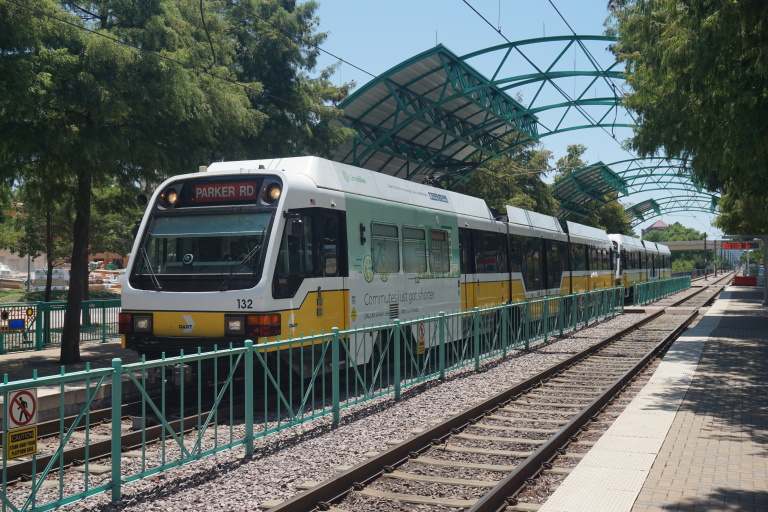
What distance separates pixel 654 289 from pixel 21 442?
3709 cm

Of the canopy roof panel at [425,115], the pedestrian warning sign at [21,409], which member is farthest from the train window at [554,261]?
the pedestrian warning sign at [21,409]

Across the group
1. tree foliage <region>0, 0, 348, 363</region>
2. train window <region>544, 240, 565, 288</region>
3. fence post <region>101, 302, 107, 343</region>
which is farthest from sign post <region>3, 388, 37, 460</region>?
train window <region>544, 240, 565, 288</region>

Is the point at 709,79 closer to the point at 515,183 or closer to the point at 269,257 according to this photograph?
the point at 269,257

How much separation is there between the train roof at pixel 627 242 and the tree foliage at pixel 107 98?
24.4 metres

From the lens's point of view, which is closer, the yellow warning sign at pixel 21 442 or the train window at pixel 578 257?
the yellow warning sign at pixel 21 442

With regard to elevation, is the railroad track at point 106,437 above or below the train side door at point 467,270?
below

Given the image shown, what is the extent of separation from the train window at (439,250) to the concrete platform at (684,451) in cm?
463

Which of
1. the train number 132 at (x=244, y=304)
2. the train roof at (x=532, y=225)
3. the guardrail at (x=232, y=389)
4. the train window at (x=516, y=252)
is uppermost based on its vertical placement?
the train roof at (x=532, y=225)

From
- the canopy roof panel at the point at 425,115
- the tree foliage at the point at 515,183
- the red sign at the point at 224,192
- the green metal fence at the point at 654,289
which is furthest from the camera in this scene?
the tree foliage at the point at 515,183

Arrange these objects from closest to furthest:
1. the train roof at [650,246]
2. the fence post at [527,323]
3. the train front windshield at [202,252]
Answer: the train front windshield at [202,252] < the fence post at [527,323] < the train roof at [650,246]

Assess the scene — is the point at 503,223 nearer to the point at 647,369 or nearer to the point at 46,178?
the point at 647,369

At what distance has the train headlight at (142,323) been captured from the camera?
1011 centimetres

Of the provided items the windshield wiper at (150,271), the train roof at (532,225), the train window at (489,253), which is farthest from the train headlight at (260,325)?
the train roof at (532,225)

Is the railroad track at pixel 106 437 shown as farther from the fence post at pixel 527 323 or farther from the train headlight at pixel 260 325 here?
the fence post at pixel 527 323
